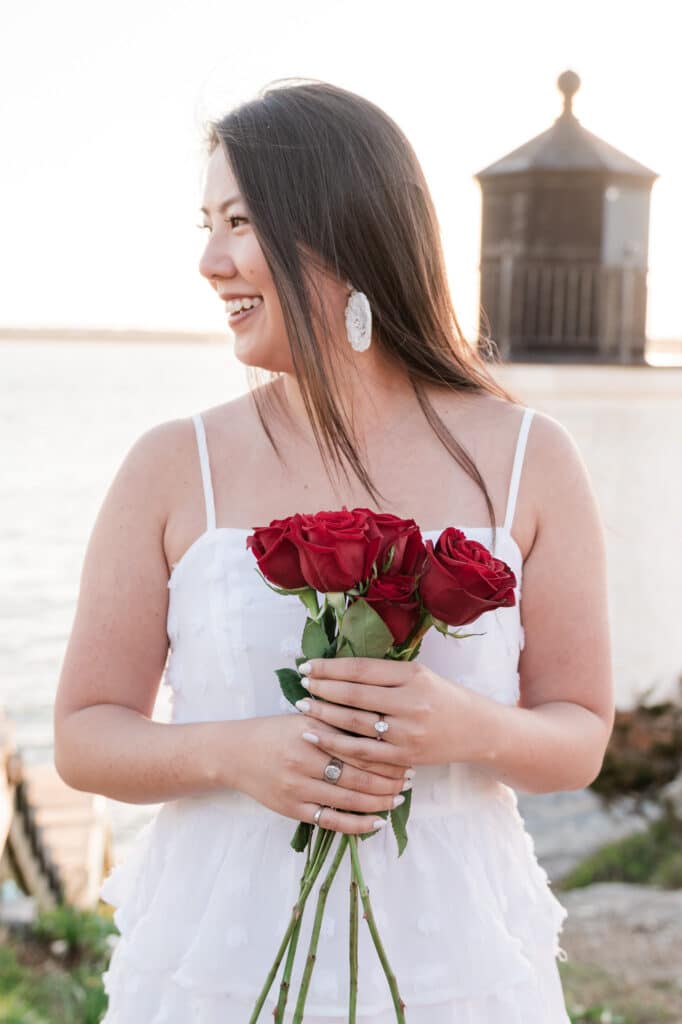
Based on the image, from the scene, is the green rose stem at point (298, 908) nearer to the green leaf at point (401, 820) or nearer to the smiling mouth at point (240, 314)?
the green leaf at point (401, 820)

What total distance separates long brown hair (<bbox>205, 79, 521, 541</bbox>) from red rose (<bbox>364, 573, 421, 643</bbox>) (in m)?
0.45

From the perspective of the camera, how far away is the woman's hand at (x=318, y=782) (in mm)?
1522

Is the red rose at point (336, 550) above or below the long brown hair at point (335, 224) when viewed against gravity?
below

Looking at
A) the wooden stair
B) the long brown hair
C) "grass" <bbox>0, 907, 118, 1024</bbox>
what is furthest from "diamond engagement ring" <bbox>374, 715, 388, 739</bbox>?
the wooden stair

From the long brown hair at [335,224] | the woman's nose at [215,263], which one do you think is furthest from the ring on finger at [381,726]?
the woman's nose at [215,263]

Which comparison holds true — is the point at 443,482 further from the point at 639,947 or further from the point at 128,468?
the point at 639,947

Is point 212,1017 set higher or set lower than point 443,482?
lower

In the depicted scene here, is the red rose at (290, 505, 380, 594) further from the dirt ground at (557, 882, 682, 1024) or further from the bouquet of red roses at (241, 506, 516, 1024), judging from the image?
the dirt ground at (557, 882, 682, 1024)

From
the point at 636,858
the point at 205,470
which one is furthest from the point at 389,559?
the point at 636,858

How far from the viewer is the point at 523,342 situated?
9906 mm

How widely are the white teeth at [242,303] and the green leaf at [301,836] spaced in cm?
79

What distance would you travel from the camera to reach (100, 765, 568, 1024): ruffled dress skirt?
68.2 inches

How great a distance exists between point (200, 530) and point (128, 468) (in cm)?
15

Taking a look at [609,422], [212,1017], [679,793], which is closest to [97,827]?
[679,793]
